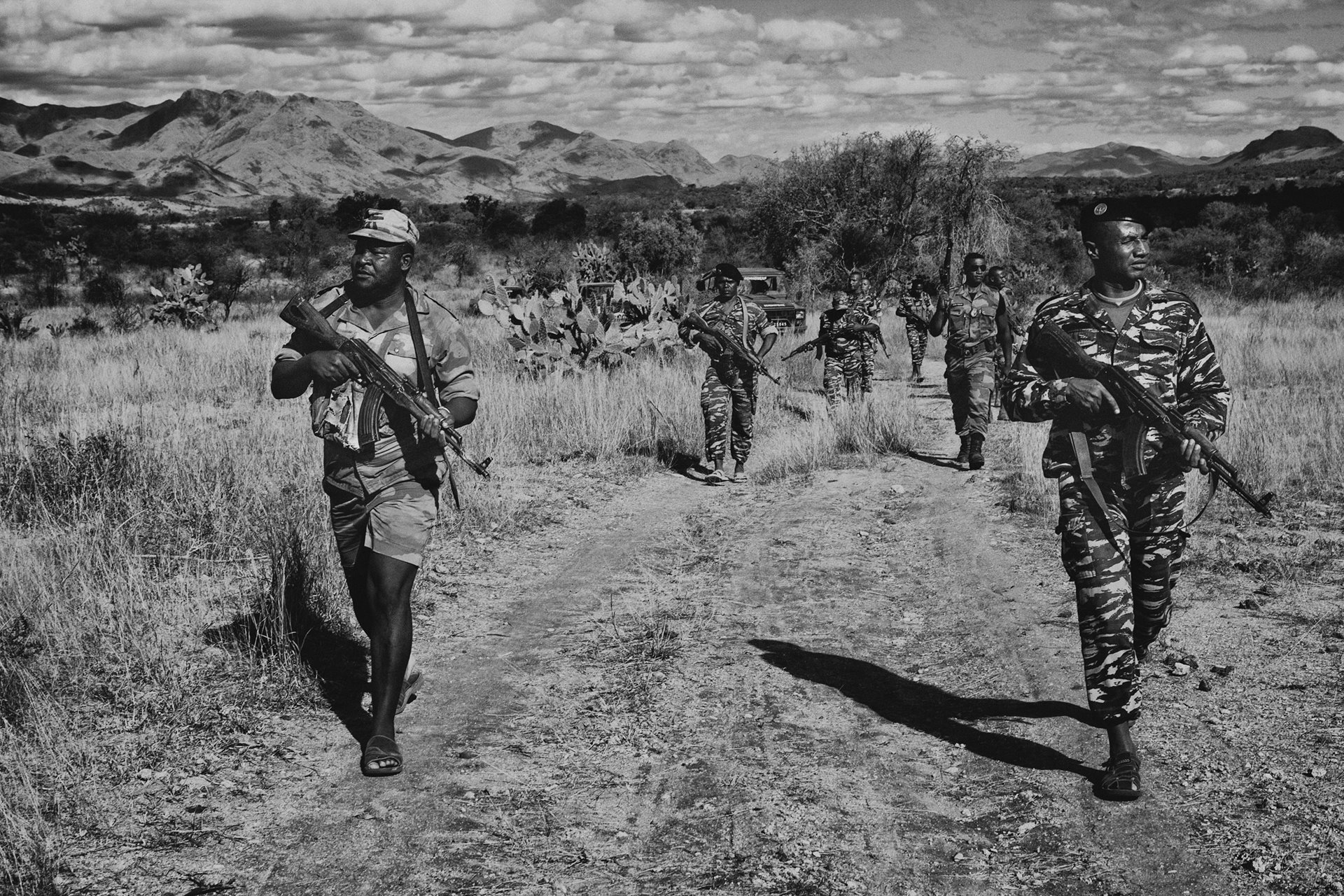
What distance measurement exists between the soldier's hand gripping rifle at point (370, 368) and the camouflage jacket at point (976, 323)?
7.57 meters

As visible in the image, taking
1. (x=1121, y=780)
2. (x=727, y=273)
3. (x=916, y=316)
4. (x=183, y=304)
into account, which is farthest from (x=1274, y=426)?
(x=183, y=304)

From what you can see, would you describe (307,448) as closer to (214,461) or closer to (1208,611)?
(214,461)

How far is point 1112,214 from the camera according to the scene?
4141 millimetres

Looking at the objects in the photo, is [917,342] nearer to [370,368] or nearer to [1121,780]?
[1121,780]

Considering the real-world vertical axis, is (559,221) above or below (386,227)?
above

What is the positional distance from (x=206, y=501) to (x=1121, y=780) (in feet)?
19.2

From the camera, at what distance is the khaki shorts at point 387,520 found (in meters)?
4.20

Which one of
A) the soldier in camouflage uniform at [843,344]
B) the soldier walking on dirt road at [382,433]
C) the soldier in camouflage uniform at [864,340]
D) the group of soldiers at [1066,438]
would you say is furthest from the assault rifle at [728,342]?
the soldier walking on dirt road at [382,433]

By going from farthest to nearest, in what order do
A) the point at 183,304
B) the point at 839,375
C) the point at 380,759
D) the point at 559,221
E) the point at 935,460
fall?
1. the point at 559,221
2. the point at 183,304
3. the point at 839,375
4. the point at 935,460
5. the point at 380,759

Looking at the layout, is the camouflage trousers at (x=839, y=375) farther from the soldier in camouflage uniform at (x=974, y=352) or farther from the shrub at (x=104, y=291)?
the shrub at (x=104, y=291)

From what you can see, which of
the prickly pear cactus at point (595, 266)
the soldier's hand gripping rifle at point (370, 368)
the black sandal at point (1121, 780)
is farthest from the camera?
the prickly pear cactus at point (595, 266)

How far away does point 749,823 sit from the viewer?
12.7 ft

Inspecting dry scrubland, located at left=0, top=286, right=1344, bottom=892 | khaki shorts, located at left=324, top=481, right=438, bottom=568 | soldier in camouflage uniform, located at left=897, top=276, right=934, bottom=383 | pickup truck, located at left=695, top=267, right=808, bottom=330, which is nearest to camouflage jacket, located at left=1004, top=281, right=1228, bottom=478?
khaki shorts, located at left=324, top=481, right=438, bottom=568

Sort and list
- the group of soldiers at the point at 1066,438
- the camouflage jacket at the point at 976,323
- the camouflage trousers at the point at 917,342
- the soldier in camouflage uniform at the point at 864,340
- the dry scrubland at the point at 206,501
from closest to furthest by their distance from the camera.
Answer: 1. the group of soldiers at the point at 1066,438
2. the dry scrubland at the point at 206,501
3. the camouflage jacket at the point at 976,323
4. the soldier in camouflage uniform at the point at 864,340
5. the camouflage trousers at the point at 917,342
